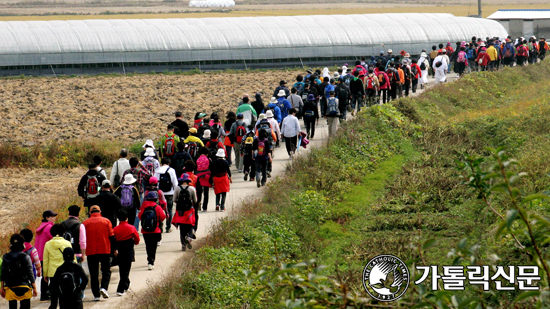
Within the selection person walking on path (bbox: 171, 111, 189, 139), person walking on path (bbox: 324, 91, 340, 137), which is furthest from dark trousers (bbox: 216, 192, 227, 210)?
person walking on path (bbox: 324, 91, 340, 137)

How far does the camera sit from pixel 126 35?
143 feet

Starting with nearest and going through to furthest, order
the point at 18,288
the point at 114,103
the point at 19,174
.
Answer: the point at 18,288 < the point at 19,174 < the point at 114,103

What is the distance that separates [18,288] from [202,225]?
4974mm

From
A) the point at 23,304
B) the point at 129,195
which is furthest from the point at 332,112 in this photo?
the point at 23,304

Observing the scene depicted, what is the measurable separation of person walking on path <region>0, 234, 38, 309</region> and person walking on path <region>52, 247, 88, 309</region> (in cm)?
70

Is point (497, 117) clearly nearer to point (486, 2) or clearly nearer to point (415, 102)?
point (415, 102)

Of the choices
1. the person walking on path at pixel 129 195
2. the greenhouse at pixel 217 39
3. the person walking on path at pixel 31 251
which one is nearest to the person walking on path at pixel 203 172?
the person walking on path at pixel 129 195

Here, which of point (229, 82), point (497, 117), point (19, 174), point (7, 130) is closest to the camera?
point (19, 174)

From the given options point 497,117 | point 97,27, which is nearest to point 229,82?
point 97,27

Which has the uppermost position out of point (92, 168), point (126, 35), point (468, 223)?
point (126, 35)

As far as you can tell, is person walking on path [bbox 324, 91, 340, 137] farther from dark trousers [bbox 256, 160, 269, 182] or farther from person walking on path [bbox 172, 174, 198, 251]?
person walking on path [bbox 172, 174, 198, 251]

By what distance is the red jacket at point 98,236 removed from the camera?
10.6 metres

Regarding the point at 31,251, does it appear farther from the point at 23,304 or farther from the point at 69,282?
the point at 69,282

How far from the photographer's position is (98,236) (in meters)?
10.6
